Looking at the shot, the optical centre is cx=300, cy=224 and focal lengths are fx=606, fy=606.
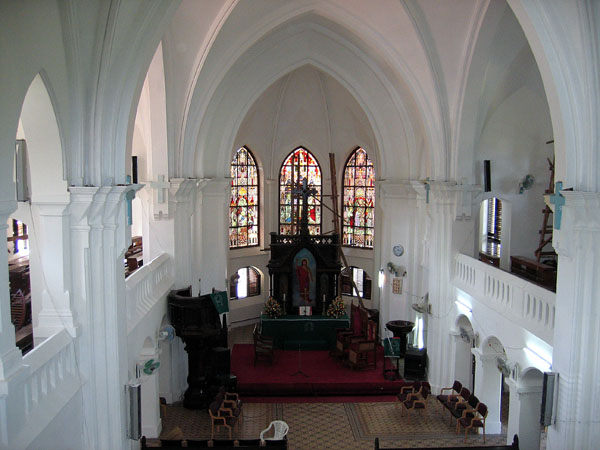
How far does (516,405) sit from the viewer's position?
11539 mm

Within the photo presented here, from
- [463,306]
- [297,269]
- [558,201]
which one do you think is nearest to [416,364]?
[463,306]

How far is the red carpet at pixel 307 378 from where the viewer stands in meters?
16.8

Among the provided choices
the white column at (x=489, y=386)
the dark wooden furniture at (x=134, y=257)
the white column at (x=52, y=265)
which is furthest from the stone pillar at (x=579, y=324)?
the dark wooden furniture at (x=134, y=257)

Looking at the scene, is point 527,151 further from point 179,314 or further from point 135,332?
point 135,332

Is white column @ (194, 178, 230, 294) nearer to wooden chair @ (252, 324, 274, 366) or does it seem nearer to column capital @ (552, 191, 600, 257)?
wooden chair @ (252, 324, 274, 366)

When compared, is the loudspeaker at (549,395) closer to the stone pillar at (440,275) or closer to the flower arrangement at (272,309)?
the stone pillar at (440,275)

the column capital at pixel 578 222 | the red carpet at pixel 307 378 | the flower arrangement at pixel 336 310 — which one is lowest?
the red carpet at pixel 307 378

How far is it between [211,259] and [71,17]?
11.4 meters

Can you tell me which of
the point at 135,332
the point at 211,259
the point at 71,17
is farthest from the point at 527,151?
the point at 71,17

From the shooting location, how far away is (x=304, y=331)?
67.8 feet

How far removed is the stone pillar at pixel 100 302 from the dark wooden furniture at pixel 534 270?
26.1 feet

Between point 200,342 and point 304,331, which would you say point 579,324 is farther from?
point 304,331

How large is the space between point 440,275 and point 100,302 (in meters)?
9.68

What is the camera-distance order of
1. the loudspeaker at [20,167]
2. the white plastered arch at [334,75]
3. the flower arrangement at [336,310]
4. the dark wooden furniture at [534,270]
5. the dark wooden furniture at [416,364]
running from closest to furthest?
the loudspeaker at [20,167] < the dark wooden furniture at [534,270] < the dark wooden furniture at [416,364] < the white plastered arch at [334,75] < the flower arrangement at [336,310]
